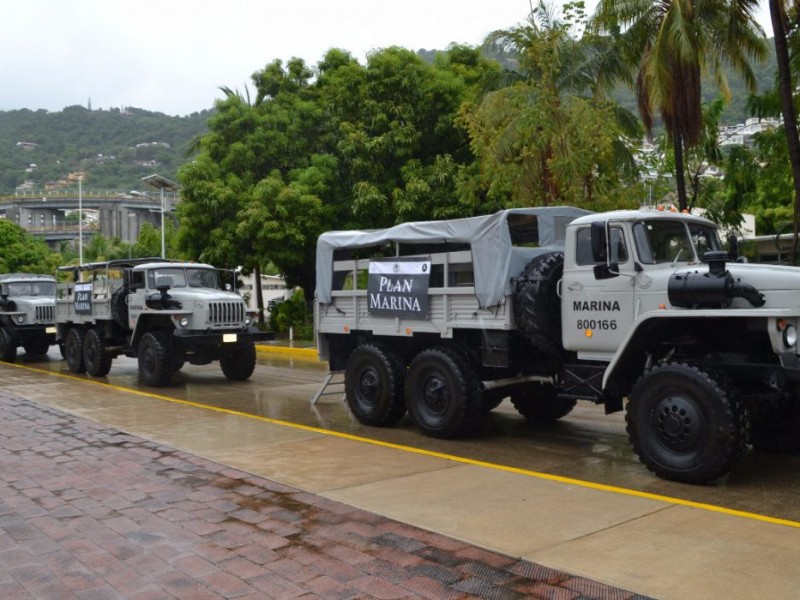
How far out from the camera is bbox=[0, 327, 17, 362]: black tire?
21.2m

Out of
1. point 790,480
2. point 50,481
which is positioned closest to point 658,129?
point 790,480

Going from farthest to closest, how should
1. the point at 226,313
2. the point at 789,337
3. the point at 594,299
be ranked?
the point at 226,313, the point at 594,299, the point at 789,337

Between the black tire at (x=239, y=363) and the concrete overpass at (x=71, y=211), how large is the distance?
9768 cm

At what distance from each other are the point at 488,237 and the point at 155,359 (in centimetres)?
835

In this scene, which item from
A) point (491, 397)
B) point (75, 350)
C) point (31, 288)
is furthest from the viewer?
point (31, 288)

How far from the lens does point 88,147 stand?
183 meters

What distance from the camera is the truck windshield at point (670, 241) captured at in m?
8.03

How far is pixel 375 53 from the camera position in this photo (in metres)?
25.5

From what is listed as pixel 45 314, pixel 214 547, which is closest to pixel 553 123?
pixel 214 547

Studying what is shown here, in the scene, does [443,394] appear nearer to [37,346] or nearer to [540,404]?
[540,404]

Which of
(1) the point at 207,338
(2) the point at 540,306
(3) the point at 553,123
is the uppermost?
(3) the point at 553,123

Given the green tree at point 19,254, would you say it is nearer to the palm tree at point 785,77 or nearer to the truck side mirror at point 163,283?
the truck side mirror at point 163,283

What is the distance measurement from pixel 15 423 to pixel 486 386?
21.7 feet

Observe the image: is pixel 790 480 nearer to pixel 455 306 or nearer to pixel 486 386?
pixel 486 386
